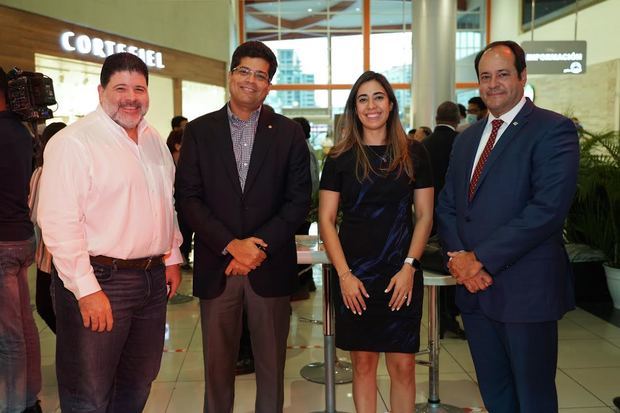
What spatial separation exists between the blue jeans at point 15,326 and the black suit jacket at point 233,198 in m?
0.98

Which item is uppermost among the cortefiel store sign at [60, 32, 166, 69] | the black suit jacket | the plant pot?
the cortefiel store sign at [60, 32, 166, 69]

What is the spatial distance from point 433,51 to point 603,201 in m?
5.39

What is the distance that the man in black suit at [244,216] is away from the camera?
2.51m

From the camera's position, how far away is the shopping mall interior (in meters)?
3.87

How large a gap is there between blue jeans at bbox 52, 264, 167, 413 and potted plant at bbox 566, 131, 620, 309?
13.5 ft

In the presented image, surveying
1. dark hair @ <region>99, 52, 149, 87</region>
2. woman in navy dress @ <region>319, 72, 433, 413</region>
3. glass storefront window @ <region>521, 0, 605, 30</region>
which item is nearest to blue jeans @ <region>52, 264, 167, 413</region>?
dark hair @ <region>99, 52, 149, 87</region>

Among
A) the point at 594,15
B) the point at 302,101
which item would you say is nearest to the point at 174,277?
the point at 594,15

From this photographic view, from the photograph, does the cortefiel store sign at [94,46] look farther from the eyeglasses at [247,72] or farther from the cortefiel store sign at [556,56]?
the cortefiel store sign at [556,56]

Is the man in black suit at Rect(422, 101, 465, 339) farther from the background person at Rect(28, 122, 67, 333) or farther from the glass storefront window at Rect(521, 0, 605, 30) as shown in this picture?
the glass storefront window at Rect(521, 0, 605, 30)

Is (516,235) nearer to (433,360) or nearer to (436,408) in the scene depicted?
(433,360)

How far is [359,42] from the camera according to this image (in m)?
18.7

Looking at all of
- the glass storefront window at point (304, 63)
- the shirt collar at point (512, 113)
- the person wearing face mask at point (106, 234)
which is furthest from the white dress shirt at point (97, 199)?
the glass storefront window at point (304, 63)

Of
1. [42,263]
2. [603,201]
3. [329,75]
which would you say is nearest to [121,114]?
[42,263]

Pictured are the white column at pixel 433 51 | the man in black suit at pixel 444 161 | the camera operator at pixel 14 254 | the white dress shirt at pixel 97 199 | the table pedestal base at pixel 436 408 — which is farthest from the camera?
the white column at pixel 433 51
